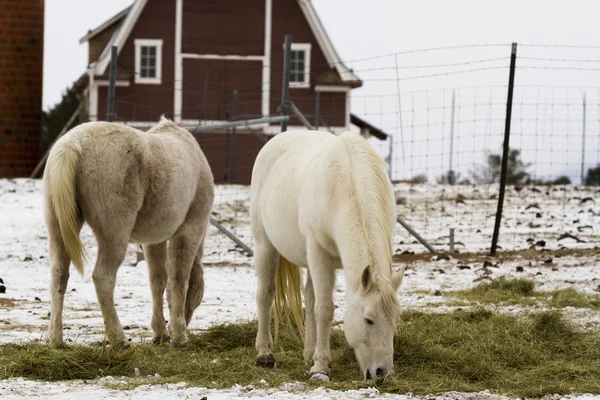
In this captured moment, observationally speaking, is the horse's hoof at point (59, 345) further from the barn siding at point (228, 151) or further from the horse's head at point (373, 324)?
the barn siding at point (228, 151)

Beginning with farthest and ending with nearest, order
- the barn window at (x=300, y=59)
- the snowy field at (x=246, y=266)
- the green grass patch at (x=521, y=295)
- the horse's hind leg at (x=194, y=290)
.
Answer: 1. the barn window at (x=300, y=59)
2. the green grass patch at (x=521, y=295)
3. the horse's hind leg at (x=194, y=290)
4. the snowy field at (x=246, y=266)

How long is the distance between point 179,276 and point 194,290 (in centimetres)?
30

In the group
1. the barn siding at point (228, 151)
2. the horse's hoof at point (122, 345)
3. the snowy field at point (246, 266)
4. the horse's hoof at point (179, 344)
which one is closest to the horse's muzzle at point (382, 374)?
the snowy field at point (246, 266)

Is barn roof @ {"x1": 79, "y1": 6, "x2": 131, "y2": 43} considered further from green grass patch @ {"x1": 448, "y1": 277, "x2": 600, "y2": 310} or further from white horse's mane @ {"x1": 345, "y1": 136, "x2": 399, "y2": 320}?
white horse's mane @ {"x1": 345, "y1": 136, "x2": 399, "y2": 320}

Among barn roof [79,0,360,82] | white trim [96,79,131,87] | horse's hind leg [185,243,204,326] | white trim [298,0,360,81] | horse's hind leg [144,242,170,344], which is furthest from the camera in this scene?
white trim [298,0,360,81]

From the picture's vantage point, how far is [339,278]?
10.4 metres

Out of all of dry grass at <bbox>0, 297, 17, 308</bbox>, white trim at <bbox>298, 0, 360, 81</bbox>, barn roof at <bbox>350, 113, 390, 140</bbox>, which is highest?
white trim at <bbox>298, 0, 360, 81</bbox>

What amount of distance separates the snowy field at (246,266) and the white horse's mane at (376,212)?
0.55 m

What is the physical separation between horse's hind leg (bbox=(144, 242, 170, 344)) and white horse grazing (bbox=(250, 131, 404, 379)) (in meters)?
0.99

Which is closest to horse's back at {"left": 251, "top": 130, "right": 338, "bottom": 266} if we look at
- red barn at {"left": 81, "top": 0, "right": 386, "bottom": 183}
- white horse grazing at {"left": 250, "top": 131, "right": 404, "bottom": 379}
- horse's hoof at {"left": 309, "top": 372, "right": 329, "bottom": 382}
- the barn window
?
white horse grazing at {"left": 250, "top": 131, "right": 404, "bottom": 379}

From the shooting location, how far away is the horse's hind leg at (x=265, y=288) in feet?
19.8

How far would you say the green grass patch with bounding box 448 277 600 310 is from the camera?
8.05 metres

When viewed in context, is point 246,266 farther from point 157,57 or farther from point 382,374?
point 157,57

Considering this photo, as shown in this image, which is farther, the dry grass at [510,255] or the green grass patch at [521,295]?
the dry grass at [510,255]
